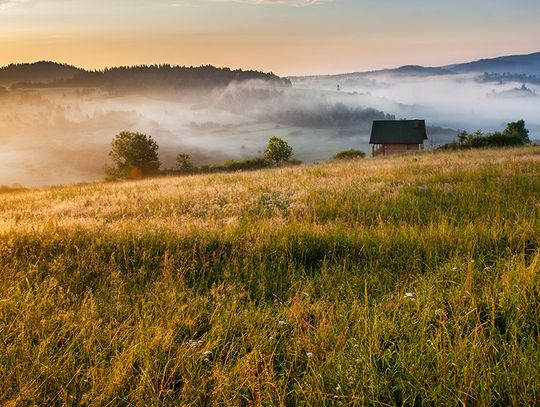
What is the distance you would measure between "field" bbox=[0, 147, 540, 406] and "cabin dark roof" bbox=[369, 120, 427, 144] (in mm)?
76579

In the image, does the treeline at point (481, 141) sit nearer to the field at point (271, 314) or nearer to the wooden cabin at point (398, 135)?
the wooden cabin at point (398, 135)

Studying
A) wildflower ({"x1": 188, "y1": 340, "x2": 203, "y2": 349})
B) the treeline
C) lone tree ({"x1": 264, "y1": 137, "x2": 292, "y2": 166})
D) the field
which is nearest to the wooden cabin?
lone tree ({"x1": 264, "y1": 137, "x2": 292, "y2": 166})

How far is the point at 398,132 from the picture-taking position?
264 feet

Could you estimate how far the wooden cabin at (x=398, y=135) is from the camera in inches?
3103

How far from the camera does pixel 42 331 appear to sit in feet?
10.9

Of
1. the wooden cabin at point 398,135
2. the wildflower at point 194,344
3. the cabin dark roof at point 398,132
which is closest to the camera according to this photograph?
the wildflower at point 194,344

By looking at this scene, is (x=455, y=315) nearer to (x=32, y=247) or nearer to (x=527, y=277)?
(x=527, y=277)

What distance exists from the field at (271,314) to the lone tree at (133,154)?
262 feet

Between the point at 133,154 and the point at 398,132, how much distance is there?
56.9 metres

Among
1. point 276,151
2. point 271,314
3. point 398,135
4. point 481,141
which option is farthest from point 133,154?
point 271,314

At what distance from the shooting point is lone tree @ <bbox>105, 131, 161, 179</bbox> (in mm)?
82000

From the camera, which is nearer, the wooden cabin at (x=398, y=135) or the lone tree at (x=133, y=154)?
the wooden cabin at (x=398, y=135)

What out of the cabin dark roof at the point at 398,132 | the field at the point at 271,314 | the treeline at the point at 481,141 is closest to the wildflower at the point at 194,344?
the field at the point at 271,314

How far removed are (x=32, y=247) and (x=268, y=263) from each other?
12.1 feet
